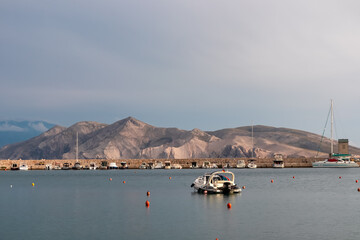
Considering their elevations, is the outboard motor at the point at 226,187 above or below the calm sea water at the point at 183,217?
above

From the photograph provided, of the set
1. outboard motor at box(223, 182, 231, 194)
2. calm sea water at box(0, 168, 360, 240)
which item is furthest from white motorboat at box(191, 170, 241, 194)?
calm sea water at box(0, 168, 360, 240)

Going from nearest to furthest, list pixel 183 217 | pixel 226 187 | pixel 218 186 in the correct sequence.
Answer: pixel 183 217
pixel 226 187
pixel 218 186

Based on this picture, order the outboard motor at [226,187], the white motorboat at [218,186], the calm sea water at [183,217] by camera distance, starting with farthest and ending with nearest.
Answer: the white motorboat at [218,186]
the outboard motor at [226,187]
the calm sea water at [183,217]

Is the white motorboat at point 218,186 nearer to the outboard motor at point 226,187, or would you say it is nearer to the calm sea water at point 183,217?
the outboard motor at point 226,187

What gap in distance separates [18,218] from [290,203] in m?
34.2

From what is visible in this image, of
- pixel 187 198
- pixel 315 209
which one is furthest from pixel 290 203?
pixel 187 198

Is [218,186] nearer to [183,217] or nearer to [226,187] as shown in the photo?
[226,187]

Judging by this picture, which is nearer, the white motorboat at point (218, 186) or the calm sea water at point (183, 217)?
the calm sea water at point (183, 217)

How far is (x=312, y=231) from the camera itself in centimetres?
4191

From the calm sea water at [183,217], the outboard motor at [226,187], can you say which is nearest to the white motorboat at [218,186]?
the outboard motor at [226,187]

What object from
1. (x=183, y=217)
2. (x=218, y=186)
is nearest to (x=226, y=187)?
(x=218, y=186)

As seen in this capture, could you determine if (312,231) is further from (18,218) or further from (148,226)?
(18,218)

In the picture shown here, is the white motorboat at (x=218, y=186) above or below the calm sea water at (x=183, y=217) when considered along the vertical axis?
above

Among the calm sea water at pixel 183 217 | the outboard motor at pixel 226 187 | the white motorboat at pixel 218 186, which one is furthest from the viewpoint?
the white motorboat at pixel 218 186
